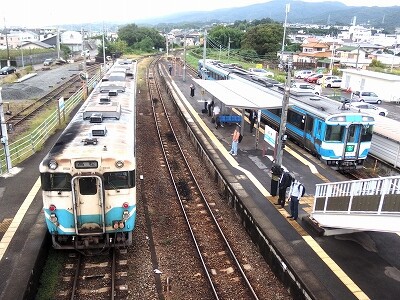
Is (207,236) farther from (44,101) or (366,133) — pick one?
(44,101)

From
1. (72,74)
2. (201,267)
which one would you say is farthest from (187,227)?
(72,74)

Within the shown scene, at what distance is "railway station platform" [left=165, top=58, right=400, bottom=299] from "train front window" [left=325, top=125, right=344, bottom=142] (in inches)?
45.4

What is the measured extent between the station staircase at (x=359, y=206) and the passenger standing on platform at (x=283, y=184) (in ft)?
3.70

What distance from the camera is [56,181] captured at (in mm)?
8852

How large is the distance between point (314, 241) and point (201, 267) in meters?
3.01

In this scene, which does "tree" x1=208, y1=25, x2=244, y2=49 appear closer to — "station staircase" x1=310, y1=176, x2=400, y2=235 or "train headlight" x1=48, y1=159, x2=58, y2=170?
"station staircase" x1=310, y1=176, x2=400, y2=235

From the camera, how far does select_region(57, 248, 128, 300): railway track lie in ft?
28.7

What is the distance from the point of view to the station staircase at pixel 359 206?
26.6 ft

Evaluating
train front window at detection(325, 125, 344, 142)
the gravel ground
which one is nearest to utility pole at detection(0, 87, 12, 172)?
train front window at detection(325, 125, 344, 142)

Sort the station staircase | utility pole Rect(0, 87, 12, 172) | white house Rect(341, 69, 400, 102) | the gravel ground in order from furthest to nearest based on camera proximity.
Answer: white house Rect(341, 69, 400, 102) → the gravel ground → utility pole Rect(0, 87, 12, 172) → the station staircase

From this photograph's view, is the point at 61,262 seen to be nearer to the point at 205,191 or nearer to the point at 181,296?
the point at 181,296

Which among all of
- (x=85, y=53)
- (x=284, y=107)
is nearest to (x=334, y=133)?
(x=284, y=107)

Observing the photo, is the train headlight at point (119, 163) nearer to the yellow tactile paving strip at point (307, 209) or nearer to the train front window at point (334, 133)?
the yellow tactile paving strip at point (307, 209)

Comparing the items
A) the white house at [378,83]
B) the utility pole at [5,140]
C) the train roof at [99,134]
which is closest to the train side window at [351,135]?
the train roof at [99,134]
